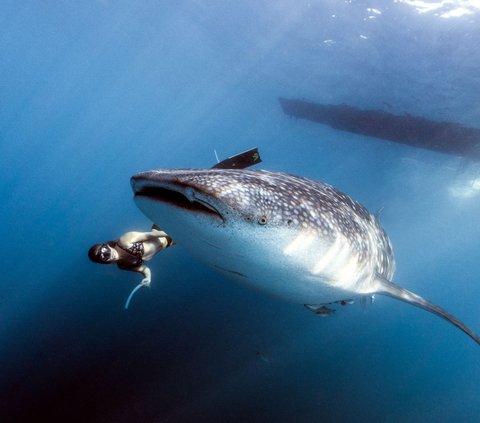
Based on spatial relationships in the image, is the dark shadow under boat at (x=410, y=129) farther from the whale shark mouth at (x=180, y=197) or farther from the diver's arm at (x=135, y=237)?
the whale shark mouth at (x=180, y=197)

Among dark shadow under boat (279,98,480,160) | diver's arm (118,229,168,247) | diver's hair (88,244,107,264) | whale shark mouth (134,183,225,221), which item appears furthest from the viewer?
dark shadow under boat (279,98,480,160)

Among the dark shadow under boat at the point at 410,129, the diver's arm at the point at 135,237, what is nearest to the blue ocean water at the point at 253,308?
the dark shadow under boat at the point at 410,129

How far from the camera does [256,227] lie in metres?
1.90

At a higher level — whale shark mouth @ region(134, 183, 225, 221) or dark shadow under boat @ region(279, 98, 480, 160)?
dark shadow under boat @ region(279, 98, 480, 160)

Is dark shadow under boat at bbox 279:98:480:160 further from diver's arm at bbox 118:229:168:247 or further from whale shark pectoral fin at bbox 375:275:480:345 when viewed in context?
diver's arm at bbox 118:229:168:247

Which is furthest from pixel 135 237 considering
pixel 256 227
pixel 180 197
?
pixel 256 227

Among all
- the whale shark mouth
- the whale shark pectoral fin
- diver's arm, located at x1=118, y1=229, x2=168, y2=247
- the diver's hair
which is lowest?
the diver's hair

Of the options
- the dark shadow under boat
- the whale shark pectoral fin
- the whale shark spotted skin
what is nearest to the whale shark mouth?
the whale shark spotted skin

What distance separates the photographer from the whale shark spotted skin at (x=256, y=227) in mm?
1803

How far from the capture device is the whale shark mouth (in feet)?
5.74

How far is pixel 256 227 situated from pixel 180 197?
48 centimetres

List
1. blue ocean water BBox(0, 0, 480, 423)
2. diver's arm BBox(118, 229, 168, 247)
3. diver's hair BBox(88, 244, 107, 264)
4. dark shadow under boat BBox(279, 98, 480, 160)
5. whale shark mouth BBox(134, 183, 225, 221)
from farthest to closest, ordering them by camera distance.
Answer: dark shadow under boat BBox(279, 98, 480, 160) → blue ocean water BBox(0, 0, 480, 423) → diver's arm BBox(118, 229, 168, 247) → diver's hair BBox(88, 244, 107, 264) → whale shark mouth BBox(134, 183, 225, 221)

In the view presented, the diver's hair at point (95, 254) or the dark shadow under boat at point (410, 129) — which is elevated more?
the dark shadow under boat at point (410, 129)

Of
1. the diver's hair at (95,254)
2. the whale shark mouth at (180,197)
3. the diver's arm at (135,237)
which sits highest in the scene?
the whale shark mouth at (180,197)
